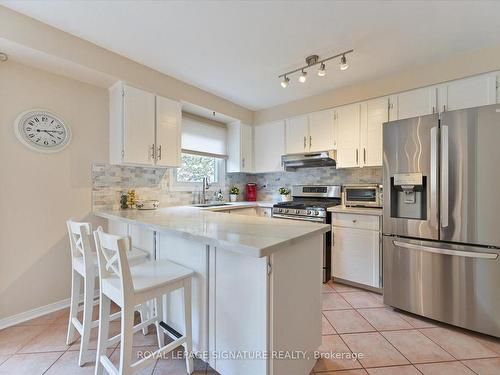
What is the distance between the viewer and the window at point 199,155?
10.7 ft

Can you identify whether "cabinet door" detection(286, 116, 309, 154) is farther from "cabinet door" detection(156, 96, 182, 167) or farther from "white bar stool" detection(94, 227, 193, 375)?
"white bar stool" detection(94, 227, 193, 375)

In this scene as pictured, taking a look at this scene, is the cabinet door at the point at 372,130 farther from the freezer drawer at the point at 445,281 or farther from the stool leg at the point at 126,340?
the stool leg at the point at 126,340

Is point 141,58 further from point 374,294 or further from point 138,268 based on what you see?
point 374,294

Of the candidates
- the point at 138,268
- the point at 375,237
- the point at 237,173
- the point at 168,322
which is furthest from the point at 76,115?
the point at 375,237

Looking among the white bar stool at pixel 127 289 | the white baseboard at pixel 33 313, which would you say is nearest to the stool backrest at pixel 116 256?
the white bar stool at pixel 127 289

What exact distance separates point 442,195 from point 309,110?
6.53ft

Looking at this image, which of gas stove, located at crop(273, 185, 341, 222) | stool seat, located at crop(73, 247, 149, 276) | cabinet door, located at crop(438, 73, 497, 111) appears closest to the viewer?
stool seat, located at crop(73, 247, 149, 276)

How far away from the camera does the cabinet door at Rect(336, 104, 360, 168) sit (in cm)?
293

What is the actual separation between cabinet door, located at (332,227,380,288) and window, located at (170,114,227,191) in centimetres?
202

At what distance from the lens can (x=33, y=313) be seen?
204 centimetres

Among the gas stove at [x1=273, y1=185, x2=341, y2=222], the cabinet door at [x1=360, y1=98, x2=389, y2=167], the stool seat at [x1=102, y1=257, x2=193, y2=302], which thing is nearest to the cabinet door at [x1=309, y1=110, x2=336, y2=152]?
the cabinet door at [x1=360, y1=98, x2=389, y2=167]

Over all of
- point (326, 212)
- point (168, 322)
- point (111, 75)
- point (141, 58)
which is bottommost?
point (168, 322)

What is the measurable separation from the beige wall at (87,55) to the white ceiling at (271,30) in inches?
2.6

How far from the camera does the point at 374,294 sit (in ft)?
8.34
